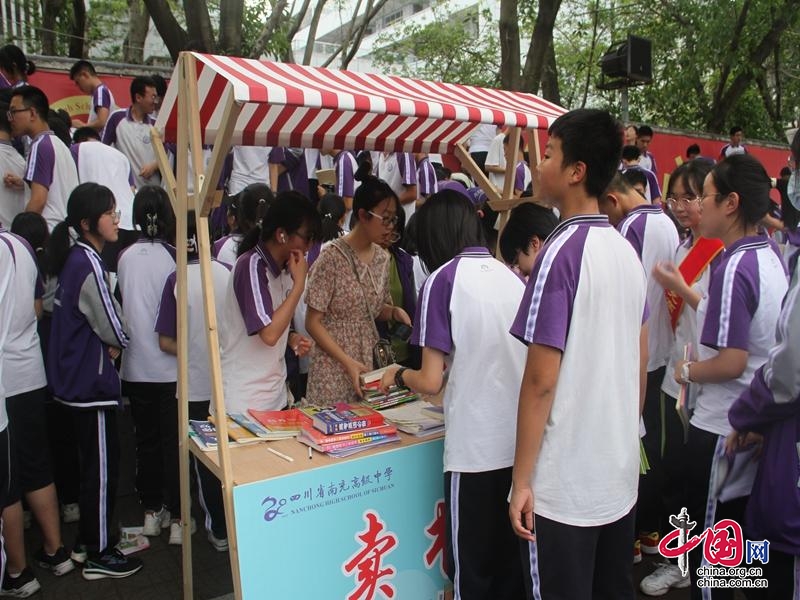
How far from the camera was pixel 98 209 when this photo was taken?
10.1 ft

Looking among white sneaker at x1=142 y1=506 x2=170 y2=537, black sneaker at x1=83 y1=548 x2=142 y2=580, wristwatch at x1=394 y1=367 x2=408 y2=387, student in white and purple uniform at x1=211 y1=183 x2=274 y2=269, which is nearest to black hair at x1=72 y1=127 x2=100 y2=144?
student in white and purple uniform at x1=211 y1=183 x2=274 y2=269

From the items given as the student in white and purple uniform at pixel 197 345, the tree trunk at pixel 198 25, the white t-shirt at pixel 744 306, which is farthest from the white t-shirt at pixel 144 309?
the tree trunk at pixel 198 25

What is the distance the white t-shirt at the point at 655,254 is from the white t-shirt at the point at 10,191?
4.01 meters

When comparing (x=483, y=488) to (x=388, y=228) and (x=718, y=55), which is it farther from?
(x=718, y=55)

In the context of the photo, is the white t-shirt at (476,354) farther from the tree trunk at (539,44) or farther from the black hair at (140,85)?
the tree trunk at (539,44)

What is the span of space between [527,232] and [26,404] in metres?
2.41

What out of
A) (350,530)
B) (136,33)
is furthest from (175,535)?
(136,33)

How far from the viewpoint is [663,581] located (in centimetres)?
307

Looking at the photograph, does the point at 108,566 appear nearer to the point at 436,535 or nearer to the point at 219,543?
the point at 219,543

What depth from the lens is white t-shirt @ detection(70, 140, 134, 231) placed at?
4941mm

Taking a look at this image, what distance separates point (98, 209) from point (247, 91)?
4.63 ft

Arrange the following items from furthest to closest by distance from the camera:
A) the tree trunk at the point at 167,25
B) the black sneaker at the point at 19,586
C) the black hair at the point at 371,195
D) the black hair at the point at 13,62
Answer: the tree trunk at the point at 167,25
the black hair at the point at 13,62
the black hair at the point at 371,195
the black sneaker at the point at 19,586

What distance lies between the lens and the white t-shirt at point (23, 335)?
2865mm

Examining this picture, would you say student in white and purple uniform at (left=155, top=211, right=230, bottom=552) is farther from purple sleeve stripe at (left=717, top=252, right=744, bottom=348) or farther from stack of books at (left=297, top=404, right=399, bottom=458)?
purple sleeve stripe at (left=717, top=252, right=744, bottom=348)
